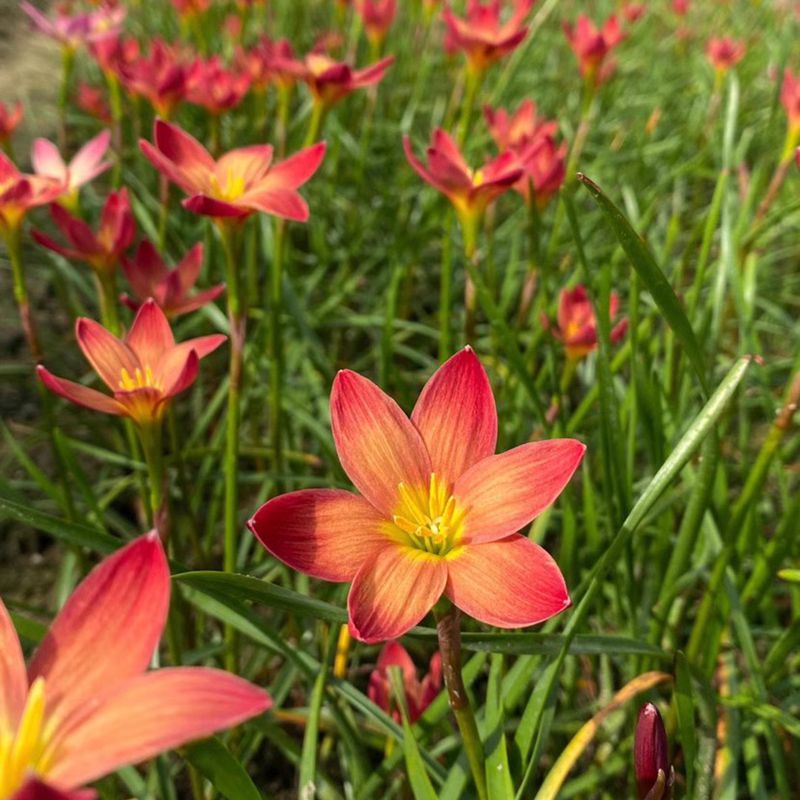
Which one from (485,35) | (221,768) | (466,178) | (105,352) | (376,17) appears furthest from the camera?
(376,17)

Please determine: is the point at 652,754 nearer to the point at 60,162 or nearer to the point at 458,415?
the point at 458,415

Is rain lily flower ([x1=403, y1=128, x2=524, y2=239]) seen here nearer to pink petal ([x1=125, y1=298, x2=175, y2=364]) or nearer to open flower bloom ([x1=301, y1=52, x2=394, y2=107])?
open flower bloom ([x1=301, y1=52, x2=394, y2=107])

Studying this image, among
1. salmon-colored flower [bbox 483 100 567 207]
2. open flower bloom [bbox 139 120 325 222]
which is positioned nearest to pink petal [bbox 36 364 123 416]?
open flower bloom [bbox 139 120 325 222]

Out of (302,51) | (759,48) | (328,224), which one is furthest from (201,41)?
(759,48)

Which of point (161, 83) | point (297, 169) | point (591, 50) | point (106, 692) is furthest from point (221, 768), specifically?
point (591, 50)

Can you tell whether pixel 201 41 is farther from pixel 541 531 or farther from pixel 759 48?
pixel 759 48
